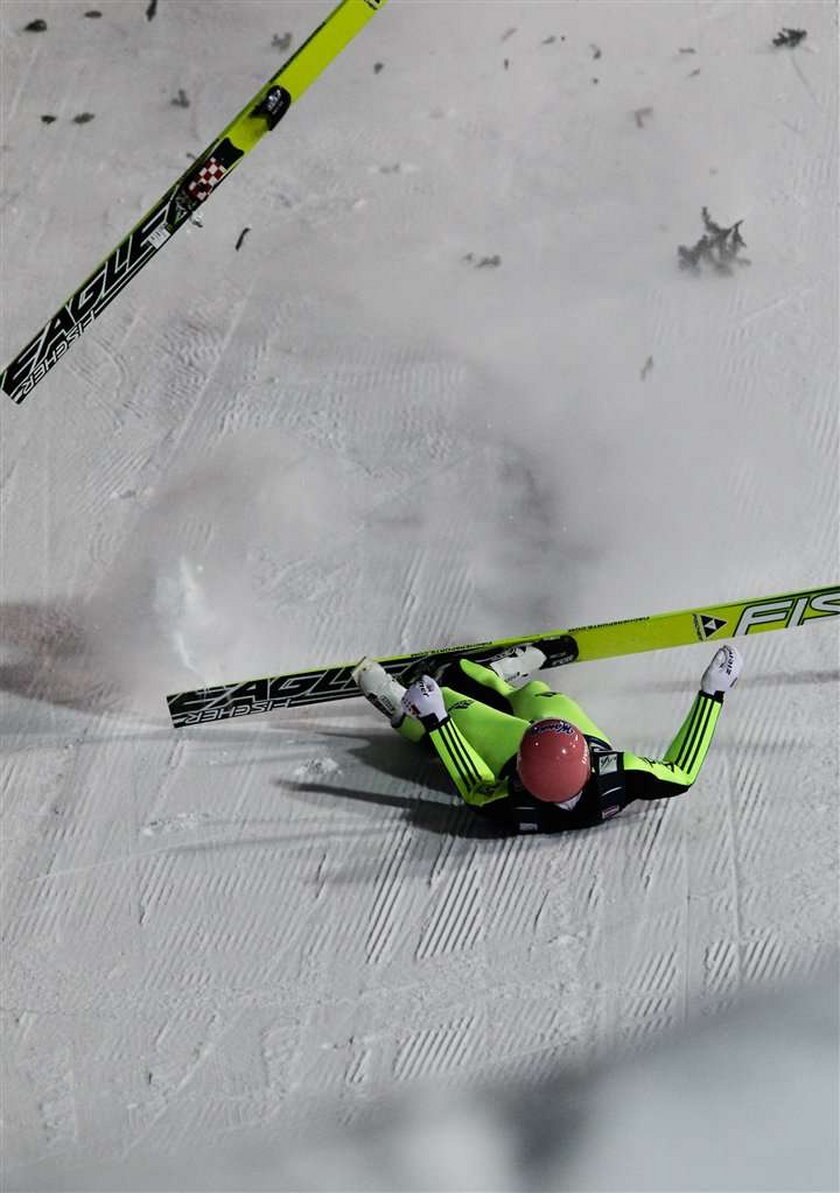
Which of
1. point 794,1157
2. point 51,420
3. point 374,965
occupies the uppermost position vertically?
point 51,420

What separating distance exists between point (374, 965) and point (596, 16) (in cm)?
699

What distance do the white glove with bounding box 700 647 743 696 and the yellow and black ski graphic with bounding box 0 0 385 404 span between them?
2.99 meters

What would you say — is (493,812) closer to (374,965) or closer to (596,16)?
(374,965)

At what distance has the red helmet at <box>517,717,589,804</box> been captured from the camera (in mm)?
7027

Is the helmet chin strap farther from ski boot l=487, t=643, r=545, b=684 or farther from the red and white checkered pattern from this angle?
the red and white checkered pattern

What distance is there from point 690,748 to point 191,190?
3208 mm

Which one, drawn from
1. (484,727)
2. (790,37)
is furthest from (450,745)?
(790,37)

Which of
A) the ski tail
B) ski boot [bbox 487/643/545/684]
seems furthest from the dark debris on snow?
ski boot [bbox 487/643/545/684]

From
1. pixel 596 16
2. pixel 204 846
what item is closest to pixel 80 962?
pixel 204 846

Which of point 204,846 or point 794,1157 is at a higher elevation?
point 204,846

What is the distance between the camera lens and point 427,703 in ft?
24.5

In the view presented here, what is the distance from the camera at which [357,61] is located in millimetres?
11297

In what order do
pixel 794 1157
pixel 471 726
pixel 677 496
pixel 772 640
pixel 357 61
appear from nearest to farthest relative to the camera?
1. pixel 794 1157
2. pixel 471 726
3. pixel 772 640
4. pixel 677 496
5. pixel 357 61

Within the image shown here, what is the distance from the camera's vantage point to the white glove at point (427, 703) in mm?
7480
